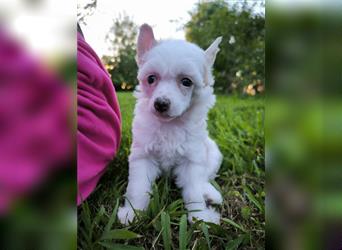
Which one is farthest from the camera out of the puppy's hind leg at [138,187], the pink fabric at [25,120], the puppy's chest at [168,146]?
the puppy's chest at [168,146]

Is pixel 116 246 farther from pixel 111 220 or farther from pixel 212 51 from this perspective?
pixel 212 51

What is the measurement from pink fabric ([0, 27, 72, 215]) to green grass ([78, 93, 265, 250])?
204mm

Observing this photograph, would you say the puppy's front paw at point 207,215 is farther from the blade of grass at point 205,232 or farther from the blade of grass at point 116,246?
the blade of grass at point 116,246

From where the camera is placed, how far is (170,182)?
0.96 metres

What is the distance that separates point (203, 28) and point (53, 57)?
0.44 m

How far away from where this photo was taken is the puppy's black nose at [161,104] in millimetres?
861

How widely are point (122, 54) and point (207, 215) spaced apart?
0.37m

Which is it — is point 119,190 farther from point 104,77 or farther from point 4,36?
point 4,36

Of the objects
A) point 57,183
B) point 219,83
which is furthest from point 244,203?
point 57,183

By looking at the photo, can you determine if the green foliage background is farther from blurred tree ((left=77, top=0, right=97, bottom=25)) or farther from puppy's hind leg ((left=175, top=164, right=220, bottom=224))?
puppy's hind leg ((left=175, top=164, right=220, bottom=224))

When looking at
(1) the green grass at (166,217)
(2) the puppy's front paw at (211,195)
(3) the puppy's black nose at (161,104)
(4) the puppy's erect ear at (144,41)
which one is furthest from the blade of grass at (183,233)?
(4) the puppy's erect ear at (144,41)

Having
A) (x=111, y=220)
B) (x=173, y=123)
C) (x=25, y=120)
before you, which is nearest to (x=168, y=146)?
(x=173, y=123)

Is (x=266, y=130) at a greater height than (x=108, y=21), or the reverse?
(x=108, y=21)

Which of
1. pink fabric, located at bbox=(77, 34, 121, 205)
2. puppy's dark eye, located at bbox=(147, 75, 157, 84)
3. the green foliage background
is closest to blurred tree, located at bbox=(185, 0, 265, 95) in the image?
the green foliage background
